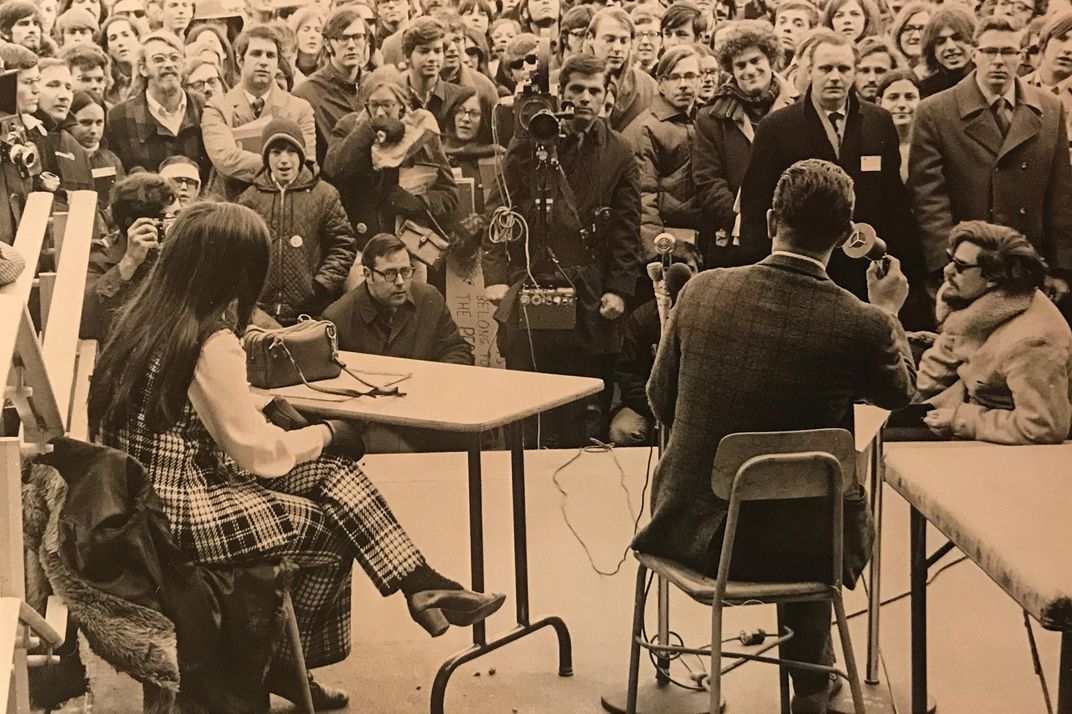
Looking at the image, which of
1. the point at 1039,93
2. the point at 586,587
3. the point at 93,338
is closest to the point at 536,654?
the point at 586,587

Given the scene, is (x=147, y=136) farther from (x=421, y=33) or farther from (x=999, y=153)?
(x=999, y=153)

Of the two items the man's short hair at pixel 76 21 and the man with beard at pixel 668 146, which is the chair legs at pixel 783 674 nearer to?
the man with beard at pixel 668 146

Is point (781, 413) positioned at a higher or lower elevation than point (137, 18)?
lower

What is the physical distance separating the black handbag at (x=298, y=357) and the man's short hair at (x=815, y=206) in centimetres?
113

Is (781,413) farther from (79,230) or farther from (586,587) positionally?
(79,230)

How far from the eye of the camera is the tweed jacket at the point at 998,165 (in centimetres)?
375

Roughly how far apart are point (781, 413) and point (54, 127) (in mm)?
2192

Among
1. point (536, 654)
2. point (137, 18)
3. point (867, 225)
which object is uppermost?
point (137, 18)

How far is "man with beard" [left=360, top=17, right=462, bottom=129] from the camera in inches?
148

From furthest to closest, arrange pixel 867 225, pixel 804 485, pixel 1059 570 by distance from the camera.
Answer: pixel 867 225, pixel 804 485, pixel 1059 570

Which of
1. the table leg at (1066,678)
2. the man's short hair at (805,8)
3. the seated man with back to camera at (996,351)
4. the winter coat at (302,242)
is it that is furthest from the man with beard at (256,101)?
the table leg at (1066,678)

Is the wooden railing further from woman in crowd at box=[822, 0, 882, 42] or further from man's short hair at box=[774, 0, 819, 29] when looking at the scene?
woman in crowd at box=[822, 0, 882, 42]

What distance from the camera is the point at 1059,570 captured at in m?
2.32

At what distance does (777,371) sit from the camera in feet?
8.75
